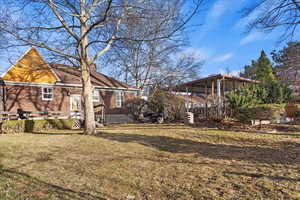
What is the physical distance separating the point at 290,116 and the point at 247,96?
4380mm

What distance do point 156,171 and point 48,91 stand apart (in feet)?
53.4

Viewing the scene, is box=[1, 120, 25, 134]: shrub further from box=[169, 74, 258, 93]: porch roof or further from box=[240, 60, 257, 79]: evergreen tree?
box=[240, 60, 257, 79]: evergreen tree

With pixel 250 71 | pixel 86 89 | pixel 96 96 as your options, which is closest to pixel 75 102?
pixel 96 96

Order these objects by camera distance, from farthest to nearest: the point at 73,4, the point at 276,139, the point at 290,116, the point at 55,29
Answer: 1. the point at 290,116
2. the point at 55,29
3. the point at 73,4
4. the point at 276,139

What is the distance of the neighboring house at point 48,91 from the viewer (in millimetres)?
15289

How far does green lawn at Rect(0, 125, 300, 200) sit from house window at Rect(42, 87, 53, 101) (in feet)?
37.7

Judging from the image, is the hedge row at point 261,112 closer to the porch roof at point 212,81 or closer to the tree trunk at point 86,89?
the porch roof at point 212,81

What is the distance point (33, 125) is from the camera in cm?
1163

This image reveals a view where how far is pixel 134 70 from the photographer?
2459 centimetres

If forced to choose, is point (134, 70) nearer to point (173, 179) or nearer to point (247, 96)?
point (247, 96)

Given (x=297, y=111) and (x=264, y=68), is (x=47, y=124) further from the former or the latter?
(x=264, y=68)

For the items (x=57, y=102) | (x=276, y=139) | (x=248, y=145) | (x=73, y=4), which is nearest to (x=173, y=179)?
(x=248, y=145)

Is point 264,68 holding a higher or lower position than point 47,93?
higher

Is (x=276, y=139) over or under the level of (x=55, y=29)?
under
